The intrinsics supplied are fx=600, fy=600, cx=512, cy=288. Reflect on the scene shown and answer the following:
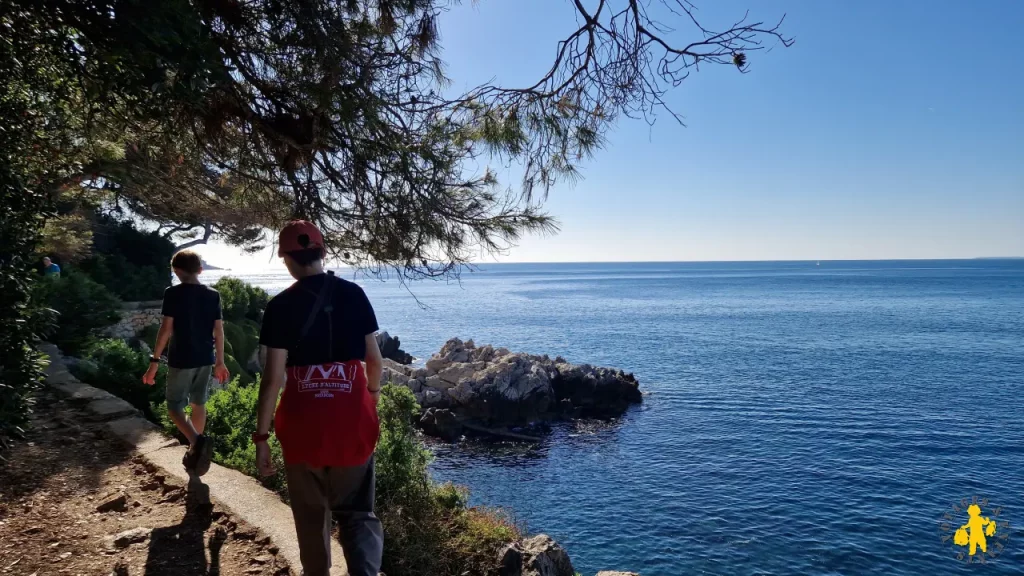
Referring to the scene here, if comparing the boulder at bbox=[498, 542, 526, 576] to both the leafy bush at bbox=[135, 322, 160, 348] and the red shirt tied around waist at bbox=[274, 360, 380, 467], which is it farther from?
the leafy bush at bbox=[135, 322, 160, 348]

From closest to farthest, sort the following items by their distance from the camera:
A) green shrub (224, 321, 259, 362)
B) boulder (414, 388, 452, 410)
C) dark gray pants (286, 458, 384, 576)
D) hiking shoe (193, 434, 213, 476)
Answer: dark gray pants (286, 458, 384, 576) → hiking shoe (193, 434, 213, 476) → green shrub (224, 321, 259, 362) → boulder (414, 388, 452, 410)

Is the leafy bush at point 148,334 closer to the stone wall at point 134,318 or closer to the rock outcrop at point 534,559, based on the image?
the stone wall at point 134,318

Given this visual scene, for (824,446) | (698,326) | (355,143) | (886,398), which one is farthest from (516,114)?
(698,326)

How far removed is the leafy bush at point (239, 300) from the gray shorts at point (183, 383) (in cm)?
1447

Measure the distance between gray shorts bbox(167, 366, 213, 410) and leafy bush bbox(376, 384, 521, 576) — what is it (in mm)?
1911

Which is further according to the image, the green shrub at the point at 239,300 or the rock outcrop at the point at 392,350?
the rock outcrop at the point at 392,350

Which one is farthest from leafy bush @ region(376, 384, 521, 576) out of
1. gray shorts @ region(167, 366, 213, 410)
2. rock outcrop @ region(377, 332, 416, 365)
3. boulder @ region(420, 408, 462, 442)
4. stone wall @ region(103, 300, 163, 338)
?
rock outcrop @ region(377, 332, 416, 365)

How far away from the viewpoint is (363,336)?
112 inches

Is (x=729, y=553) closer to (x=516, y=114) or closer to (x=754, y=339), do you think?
(x=516, y=114)

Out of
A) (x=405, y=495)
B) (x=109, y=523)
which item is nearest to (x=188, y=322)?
(x=109, y=523)

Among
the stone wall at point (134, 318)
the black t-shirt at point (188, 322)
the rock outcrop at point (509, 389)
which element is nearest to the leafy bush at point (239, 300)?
the stone wall at point (134, 318)

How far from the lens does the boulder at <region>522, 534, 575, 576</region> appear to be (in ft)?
20.9

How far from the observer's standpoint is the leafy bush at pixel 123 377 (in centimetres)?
810

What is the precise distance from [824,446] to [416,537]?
20.8m
